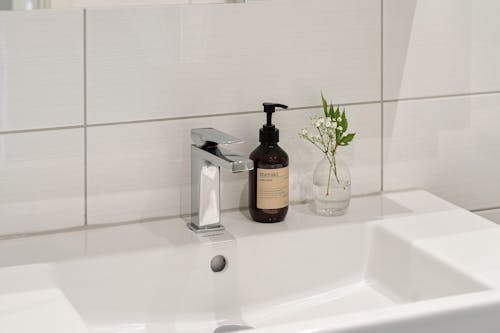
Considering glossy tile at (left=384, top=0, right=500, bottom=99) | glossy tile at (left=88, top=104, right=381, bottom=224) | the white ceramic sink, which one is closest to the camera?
the white ceramic sink

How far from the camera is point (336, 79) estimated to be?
150cm

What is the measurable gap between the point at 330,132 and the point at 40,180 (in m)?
0.48

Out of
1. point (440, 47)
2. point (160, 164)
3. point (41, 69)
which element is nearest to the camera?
point (41, 69)

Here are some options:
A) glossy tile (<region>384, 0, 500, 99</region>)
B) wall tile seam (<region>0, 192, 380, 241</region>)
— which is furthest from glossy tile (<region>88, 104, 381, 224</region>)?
glossy tile (<region>384, 0, 500, 99</region>)

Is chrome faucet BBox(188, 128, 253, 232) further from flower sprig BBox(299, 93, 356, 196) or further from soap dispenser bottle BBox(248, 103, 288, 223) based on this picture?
flower sprig BBox(299, 93, 356, 196)

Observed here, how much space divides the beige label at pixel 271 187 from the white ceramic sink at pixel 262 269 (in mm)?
→ 38

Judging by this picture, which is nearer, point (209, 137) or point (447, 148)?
point (209, 137)

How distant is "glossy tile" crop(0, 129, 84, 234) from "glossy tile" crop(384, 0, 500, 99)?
566 millimetres

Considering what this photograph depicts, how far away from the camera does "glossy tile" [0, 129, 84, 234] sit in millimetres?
1321

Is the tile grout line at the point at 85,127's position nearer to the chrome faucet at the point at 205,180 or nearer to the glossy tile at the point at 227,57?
the glossy tile at the point at 227,57

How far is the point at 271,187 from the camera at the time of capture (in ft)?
4.58

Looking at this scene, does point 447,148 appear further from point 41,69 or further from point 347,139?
point 41,69

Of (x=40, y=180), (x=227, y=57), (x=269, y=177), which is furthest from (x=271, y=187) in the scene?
(x=40, y=180)

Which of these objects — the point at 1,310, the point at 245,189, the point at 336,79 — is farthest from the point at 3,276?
the point at 336,79
